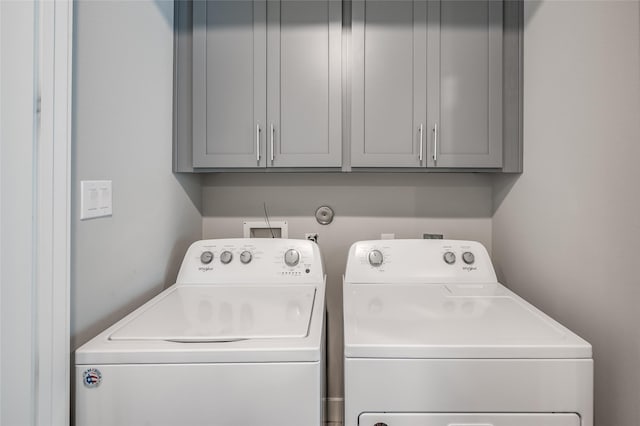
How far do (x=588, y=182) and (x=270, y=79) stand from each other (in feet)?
4.22

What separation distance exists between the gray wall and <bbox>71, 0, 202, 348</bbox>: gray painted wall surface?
1541 millimetres

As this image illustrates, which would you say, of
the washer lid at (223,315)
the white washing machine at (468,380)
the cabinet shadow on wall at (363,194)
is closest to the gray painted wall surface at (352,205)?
the cabinet shadow on wall at (363,194)

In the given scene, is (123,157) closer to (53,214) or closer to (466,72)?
(53,214)

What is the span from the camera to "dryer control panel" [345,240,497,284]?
160 cm

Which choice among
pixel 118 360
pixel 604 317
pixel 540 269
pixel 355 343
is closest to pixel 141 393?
pixel 118 360

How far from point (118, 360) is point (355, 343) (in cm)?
59

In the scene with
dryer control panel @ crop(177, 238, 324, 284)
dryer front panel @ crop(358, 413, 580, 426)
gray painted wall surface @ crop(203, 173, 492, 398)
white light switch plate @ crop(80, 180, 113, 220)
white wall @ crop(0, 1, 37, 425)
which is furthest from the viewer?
gray painted wall surface @ crop(203, 173, 492, 398)

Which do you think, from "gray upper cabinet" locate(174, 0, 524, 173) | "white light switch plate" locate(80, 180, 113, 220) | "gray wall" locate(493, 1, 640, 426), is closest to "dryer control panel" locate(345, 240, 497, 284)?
"gray wall" locate(493, 1, 640, 426)

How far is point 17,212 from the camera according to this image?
87cm

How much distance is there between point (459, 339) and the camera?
100cm

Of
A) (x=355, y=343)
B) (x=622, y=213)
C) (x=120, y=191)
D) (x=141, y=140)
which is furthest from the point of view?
(x=141, y=140)

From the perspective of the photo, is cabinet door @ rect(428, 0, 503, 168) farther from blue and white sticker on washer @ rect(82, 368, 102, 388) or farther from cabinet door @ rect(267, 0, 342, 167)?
blue and white sticker on washer @ rect(82, 368, 102, 388)

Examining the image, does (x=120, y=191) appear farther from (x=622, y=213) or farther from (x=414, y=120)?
(x=622, y=213)

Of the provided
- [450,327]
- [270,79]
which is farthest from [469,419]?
[270,79]
